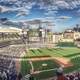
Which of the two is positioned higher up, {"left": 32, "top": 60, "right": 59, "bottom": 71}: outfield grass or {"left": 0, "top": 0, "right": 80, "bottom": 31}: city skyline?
{"left": 0, "top": 0, "right": 80, "bottom": 31}: city skyline

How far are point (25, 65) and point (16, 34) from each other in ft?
1.56

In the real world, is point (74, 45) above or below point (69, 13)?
below

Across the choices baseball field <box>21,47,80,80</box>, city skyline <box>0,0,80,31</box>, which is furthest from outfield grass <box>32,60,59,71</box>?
city skyline <box>0,0,80,31</box>

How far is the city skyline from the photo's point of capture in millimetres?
3641

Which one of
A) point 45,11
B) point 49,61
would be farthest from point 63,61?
point 45,11

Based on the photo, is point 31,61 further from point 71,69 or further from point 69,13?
point 69,13

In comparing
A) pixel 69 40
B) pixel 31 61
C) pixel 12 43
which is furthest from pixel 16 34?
pixel 69 40

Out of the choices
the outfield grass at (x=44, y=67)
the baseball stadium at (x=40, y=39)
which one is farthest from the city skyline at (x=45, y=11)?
the outfield grass at (x=44, y=67)

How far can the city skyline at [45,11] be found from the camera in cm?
364

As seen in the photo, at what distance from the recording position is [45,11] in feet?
12.0

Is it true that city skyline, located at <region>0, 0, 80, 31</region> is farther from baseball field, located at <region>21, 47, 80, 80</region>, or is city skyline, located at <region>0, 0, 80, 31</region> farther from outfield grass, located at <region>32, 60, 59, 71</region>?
outfield grass, located at <region>32, 60, 59, 71</region>

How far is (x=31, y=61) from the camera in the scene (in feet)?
11.8

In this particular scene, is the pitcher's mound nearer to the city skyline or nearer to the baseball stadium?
the baseball stadium

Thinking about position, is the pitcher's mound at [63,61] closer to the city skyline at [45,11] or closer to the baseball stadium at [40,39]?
the baseball stadium at [40,39]
